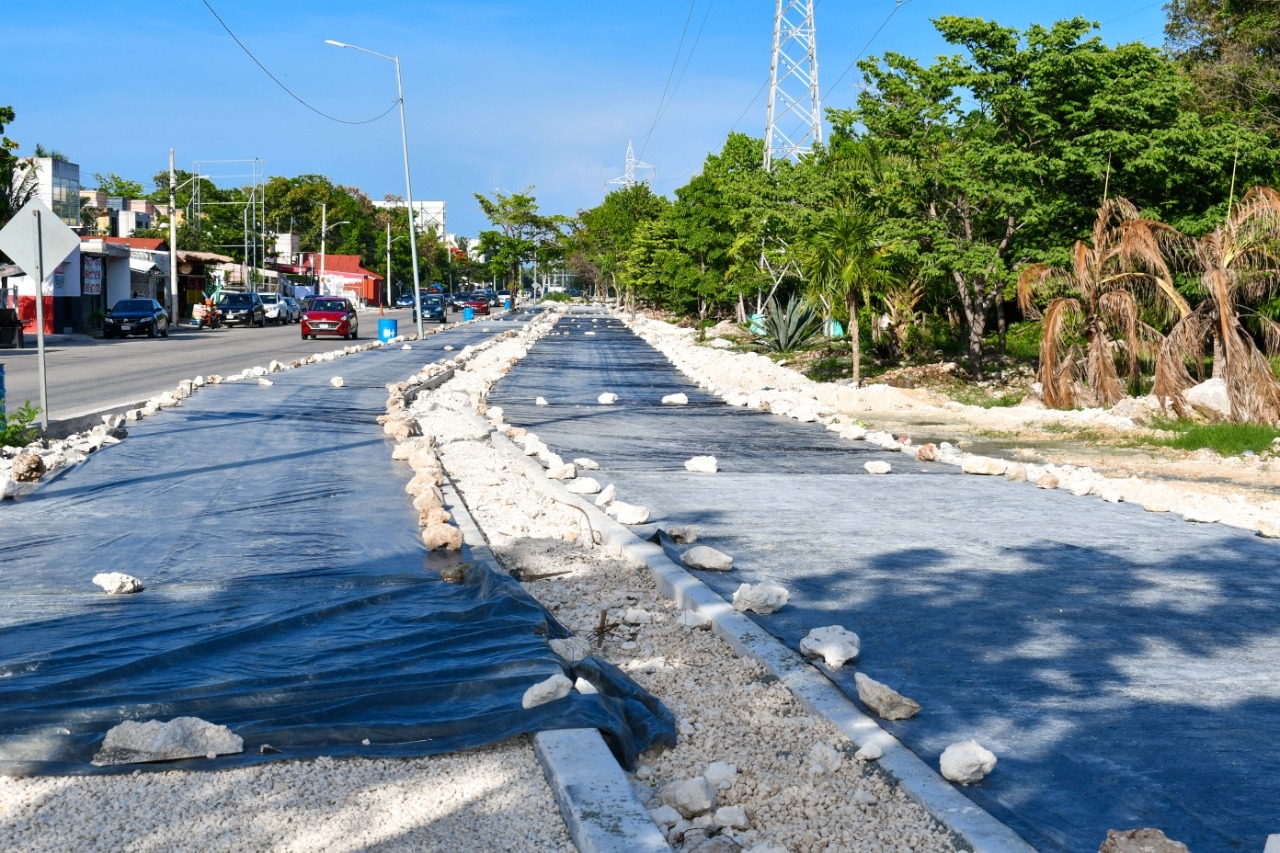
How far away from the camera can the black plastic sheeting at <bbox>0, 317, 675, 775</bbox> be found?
4484 millimetres

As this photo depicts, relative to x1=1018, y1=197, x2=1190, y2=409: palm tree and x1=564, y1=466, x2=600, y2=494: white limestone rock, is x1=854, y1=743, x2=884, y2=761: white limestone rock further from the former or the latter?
x1=1018, y1=197, x2=1190, y2=409: palm tree

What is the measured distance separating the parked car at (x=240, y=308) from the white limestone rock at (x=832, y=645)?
54951 millimetres

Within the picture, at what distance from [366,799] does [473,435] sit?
11145 mm

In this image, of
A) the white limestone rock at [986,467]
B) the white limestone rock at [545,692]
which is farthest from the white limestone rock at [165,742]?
the white limestone rock at [986,467]

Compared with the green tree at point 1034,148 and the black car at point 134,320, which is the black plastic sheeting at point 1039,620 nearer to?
the green tree at point 1034,148

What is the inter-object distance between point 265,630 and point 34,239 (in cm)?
967

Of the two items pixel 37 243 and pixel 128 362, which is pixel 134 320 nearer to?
pixel 128 362

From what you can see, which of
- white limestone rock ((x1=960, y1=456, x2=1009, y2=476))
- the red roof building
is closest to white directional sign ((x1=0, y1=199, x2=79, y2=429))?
white limestone rock ((x1=960, y1=456, x2=1009, y2=476))

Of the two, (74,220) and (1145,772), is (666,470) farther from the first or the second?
(74,220)

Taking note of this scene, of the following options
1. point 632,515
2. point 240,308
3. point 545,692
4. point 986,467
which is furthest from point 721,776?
point 240,308

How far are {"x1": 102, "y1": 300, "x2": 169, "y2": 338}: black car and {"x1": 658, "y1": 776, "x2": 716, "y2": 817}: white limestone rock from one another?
146 ft

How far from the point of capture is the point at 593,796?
3877 mm

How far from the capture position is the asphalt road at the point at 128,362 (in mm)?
20078

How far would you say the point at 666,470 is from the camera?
512 inches
